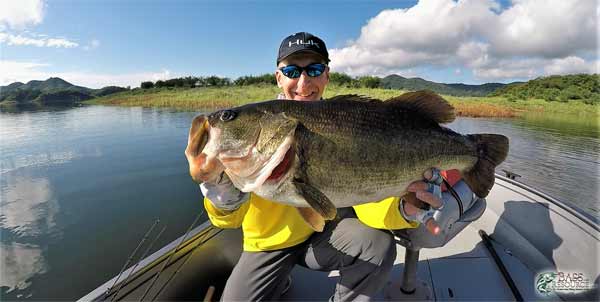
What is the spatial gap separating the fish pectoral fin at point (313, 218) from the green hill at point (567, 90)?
61764 millimetres

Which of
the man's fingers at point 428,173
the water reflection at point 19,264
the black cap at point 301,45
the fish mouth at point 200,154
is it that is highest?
the black cap at point 301,45

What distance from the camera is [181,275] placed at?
2723 millimetres

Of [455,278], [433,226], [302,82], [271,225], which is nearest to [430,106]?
[433,226]

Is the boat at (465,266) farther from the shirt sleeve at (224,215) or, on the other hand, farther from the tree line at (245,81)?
the tree line at (245,81)

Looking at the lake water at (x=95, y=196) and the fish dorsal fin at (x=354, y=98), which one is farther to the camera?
the lake water at (x=95, y=196)

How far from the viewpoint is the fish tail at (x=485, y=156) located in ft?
6.58

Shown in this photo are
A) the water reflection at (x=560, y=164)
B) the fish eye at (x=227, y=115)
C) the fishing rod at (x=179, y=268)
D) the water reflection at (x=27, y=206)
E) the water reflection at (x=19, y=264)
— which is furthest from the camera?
the water reflection at (x=560, y=164)

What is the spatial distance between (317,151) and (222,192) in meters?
0.68

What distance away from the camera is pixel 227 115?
183 centimetres

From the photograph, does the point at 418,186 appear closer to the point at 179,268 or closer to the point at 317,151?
the point at 317,151

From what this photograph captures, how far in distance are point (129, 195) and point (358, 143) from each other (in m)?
8.26

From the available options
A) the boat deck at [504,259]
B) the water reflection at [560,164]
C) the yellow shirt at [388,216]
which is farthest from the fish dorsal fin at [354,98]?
the water reflection at [560,164]

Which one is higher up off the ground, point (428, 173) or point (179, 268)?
point (428, 173)

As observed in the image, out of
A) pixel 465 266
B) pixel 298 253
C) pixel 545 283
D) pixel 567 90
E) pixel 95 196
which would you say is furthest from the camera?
pixel 567 90
